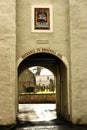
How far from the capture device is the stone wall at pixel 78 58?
20.1 m

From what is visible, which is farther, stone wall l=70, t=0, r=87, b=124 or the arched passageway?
the arched passageway

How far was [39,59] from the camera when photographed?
25.6 m

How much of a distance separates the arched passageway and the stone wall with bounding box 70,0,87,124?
1054 millimetres

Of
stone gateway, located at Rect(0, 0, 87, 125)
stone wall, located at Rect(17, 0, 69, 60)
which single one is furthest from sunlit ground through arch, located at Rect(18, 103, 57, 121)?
stone wall, located at Rect(17, 0, 69, 60)

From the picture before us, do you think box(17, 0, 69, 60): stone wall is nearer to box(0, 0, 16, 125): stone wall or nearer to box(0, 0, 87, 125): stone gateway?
box(0, 0, 87, 125): stone gateway

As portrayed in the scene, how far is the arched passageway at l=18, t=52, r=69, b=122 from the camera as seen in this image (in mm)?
22078

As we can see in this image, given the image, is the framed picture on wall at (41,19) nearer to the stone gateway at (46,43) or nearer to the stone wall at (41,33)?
the stone gateway at (46,43)

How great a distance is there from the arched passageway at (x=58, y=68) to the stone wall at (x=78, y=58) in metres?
1.05

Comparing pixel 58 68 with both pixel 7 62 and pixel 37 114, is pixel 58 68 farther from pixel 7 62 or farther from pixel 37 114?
pixel 7 62

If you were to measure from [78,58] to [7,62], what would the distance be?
3.68 meters

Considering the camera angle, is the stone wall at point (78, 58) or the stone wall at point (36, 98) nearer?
the stone wall at point (78, 58)

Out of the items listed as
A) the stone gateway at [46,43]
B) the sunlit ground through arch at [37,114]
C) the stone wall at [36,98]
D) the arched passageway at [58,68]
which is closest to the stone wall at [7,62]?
the stone gateway at [46,43]

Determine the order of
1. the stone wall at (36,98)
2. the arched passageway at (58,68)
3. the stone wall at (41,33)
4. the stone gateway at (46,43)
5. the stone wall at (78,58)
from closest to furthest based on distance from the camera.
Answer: the stone gateway at (46,43), the stone wall at (78,58), the stone wall at (41,33), the arched passageway at (58,68), the stone wall at (36,98)

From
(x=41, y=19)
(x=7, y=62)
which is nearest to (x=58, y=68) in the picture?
(x=41, y=19)
